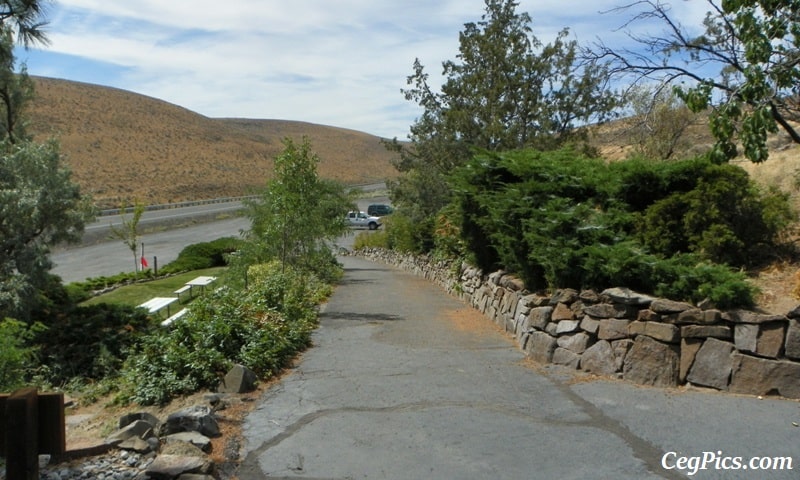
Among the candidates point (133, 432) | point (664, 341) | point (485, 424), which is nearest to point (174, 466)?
point (133, 432)

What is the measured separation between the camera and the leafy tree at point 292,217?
55.2 ft

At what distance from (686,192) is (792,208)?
240cm

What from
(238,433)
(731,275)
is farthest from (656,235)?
(238,433)

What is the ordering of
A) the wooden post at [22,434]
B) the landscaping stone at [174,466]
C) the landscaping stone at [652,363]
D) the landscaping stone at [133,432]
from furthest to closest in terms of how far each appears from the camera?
the landscaping stone at [652,363]
the landscaping stone at [133,432]
the landscaping stone at [174,466]
the wooden post at [22,434]

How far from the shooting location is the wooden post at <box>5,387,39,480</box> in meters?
3.78

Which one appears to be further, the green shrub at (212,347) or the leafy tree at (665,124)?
the leafy tree at (665,124)

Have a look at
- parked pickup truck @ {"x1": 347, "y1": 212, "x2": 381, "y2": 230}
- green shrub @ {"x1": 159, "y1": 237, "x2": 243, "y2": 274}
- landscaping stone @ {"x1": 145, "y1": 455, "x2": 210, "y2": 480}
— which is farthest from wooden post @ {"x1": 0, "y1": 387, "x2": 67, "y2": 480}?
parked pickup truck @ {"x1": 347, "y1": 212, "x2": 381, "y2": 230}

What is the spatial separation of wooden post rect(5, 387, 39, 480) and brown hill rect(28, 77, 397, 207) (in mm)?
64962

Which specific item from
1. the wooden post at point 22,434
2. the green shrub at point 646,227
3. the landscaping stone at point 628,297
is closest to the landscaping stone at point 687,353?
Result: the green shrub at point 646,227

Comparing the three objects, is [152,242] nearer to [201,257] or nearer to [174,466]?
[201,257]

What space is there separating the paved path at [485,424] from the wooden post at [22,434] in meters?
2.47

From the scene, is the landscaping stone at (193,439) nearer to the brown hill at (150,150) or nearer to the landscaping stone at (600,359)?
the landscaping stone at (600,359)

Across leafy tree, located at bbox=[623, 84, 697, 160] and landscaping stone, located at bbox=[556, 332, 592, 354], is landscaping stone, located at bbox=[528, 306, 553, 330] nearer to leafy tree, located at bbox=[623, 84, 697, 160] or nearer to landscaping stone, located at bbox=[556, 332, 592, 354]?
landscaping stone, located at bbox=[556, 332, 592, 354]

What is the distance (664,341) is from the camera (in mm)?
8344
